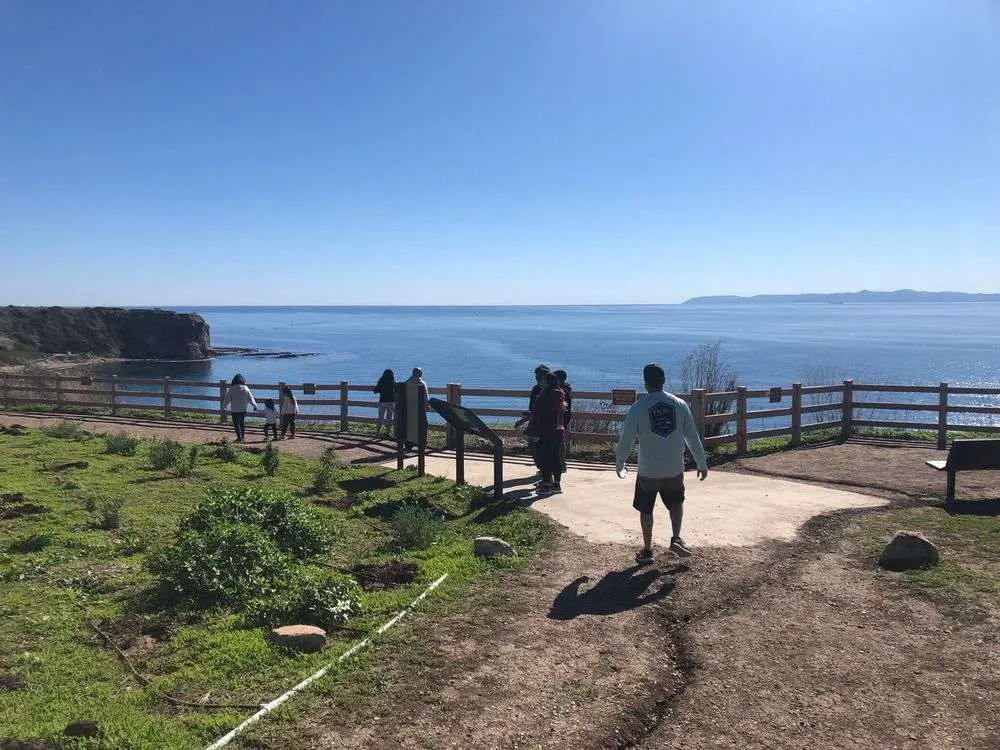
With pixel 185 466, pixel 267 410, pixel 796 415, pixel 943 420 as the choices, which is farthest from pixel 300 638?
pixel 943 420

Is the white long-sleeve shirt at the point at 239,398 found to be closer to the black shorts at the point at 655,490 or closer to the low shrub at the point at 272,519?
the low shrub at the point at 272,519

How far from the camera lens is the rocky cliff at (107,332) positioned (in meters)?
92.4

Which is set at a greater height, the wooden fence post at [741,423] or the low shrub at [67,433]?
the wooden fence post at [741,423]

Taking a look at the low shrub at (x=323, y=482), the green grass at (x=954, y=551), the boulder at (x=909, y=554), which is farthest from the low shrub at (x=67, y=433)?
the boulder at (x=909, y=554)

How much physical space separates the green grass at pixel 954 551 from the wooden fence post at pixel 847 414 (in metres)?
6.24

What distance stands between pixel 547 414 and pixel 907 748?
684 cm

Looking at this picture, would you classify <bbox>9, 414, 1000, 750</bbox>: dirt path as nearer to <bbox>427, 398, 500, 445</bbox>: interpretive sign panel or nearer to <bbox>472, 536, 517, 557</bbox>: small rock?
<bbox>472, 536, 517, 557</bbox>: small rock

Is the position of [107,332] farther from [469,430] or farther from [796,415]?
[469,430]

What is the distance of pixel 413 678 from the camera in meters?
4.62

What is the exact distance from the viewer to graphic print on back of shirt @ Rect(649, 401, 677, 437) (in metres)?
6.90

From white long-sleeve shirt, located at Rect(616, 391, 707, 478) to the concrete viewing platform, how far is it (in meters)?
1.18

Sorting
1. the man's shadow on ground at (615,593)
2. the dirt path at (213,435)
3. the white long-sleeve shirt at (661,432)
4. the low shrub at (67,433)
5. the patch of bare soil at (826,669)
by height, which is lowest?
the dirt path at (213,435)

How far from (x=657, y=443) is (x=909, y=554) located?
7.88ft

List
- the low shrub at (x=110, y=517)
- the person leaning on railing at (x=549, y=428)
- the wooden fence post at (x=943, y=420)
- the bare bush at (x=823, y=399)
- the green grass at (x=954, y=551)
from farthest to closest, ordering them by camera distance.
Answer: the bare bush at (x=823, y=399)
the wooden fence post at (x=943, y=420)
the person leaning on railing at (x=549, y=428)
the low shrub at (x=110, y=517)
the green grass at (x=954, y=551)
